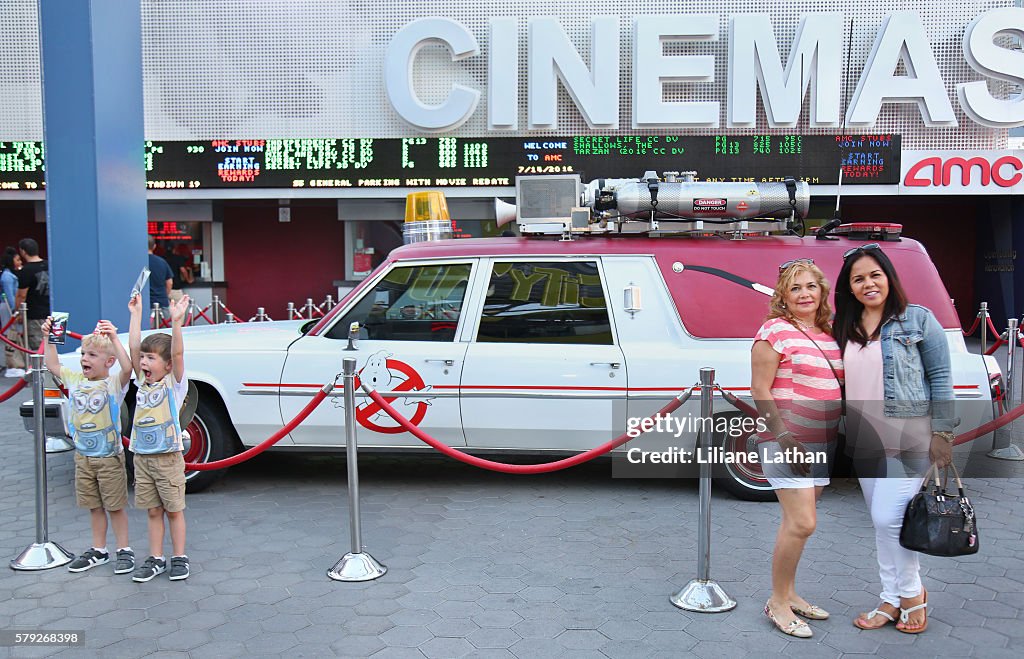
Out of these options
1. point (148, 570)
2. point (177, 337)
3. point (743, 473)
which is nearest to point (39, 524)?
point (148, 570)

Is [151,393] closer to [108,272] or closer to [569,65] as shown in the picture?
[108,272]

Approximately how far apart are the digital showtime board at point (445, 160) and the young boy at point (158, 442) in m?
8.79

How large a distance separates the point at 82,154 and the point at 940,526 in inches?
285

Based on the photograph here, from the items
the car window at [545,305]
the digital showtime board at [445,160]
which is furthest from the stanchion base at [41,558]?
the digital showtime board at [445,160]

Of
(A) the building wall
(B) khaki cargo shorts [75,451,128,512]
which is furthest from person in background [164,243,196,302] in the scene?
(B) khaki cargo shorts [75,451,128,512]

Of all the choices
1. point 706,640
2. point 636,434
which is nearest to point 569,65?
point 636,434

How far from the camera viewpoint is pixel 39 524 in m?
4.57

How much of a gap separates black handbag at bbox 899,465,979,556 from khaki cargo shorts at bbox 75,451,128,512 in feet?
12.6

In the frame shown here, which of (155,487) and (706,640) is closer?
(706,640)

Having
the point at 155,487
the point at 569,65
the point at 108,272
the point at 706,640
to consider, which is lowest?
the point at 706,640

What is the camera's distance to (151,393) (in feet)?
14.0

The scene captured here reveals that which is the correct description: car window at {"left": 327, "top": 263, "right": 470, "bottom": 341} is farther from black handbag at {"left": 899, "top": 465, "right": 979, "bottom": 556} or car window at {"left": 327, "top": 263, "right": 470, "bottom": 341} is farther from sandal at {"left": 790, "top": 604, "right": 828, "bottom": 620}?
black handbag at {"left": 899, "top": 465, "right": 979, "bottom": 556}

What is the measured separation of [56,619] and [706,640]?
3011mm

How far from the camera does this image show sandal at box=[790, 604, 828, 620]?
383 centimetres
